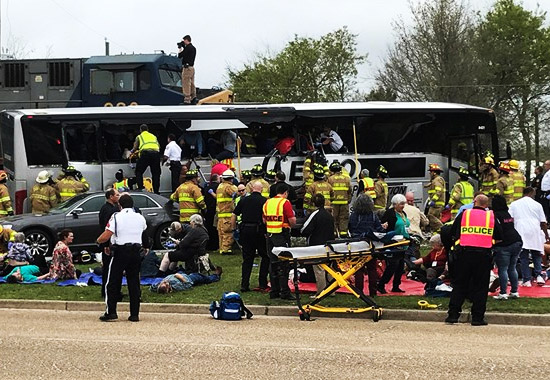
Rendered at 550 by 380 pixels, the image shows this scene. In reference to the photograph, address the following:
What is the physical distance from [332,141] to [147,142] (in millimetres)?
5072

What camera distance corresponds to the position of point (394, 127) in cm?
2684

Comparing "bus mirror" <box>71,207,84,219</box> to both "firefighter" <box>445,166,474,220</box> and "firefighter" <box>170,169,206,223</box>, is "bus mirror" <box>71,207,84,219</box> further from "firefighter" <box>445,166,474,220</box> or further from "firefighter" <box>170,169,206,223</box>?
"firefighter" <box>445,166,474,220</box>

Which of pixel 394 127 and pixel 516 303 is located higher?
pixel 394 127

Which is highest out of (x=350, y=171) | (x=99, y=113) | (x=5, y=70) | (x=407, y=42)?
(x=407, y=42)

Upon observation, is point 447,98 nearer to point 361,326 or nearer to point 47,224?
point 47,224

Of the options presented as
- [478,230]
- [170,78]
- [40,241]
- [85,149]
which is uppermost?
[170,78]

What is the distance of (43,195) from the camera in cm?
2347

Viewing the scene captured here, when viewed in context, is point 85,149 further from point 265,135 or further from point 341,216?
point 341,216

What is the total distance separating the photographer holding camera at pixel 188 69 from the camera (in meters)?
27.4

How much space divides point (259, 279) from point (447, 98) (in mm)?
30470

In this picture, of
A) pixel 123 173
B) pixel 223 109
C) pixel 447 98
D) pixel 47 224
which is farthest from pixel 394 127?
pixel 447 98

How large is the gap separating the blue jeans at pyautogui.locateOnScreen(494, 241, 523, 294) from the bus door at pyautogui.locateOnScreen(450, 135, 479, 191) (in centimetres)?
1041

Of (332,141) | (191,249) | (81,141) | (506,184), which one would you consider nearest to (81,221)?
(81,141)

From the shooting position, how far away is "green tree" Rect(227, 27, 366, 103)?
5825 centimetres
